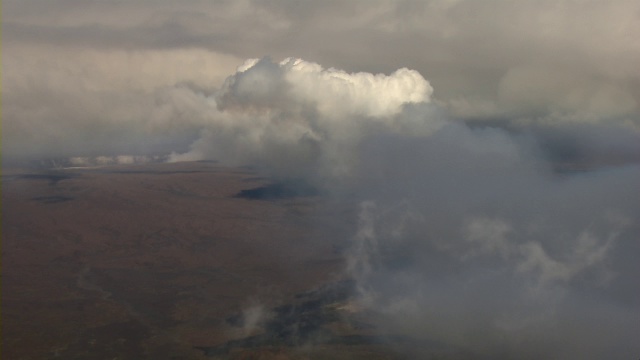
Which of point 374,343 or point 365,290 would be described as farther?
point 365,290

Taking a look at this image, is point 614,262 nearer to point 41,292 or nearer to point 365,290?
point 365,290

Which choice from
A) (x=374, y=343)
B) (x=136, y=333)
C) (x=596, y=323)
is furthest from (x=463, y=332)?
(x=136, y=333)

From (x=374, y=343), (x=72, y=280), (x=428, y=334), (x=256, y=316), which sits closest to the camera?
(x=374, y=343)

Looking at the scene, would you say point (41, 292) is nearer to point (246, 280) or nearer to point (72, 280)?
point (72, 280)

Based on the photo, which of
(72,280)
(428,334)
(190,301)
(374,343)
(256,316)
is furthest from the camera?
(72,280)

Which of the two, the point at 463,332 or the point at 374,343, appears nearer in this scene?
the point at 374,343

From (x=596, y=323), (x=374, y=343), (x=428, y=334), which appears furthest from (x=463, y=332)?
(x=596, y=323)

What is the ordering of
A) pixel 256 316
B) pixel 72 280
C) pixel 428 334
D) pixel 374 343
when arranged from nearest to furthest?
pixel 374 343 < pixel 428 334 < pixel 256 316 < pixel 72 280

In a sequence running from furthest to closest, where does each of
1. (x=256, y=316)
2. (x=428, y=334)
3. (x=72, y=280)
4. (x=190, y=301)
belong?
(x=72, y=280), (x=190, y=301), (x=256, y=316), (x=428, y=334)
